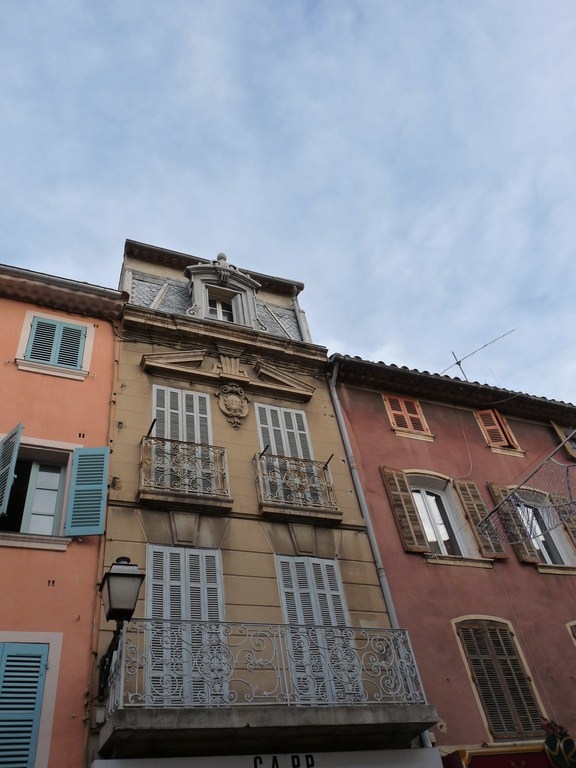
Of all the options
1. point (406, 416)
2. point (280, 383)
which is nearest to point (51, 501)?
point (280, 383)

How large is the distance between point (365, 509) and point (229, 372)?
3.91 meters

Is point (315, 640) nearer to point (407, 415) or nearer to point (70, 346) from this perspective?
point (407, 415)

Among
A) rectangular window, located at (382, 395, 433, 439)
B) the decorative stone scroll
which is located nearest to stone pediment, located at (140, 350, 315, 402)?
the decorative stone scroll

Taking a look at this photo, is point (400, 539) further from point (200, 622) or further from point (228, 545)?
point (200, 622)

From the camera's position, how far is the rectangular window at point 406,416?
13680 mm

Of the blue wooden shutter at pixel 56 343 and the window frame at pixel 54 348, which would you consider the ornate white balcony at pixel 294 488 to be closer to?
the window frame at pixel 54 348

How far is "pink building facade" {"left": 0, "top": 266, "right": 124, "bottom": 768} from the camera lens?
7426mm

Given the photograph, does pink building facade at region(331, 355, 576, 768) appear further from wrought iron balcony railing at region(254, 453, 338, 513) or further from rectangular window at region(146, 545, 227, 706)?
rectangular window at region(146, 545, 227, 706)

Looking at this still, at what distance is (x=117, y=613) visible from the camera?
7176 millimetres

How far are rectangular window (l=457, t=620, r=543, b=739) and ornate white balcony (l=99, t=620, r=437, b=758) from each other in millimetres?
1955

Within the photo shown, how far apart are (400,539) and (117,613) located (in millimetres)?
5809

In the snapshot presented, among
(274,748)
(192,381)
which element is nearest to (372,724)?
(274,748)

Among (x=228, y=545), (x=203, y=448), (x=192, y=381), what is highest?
(x=192, y=381)

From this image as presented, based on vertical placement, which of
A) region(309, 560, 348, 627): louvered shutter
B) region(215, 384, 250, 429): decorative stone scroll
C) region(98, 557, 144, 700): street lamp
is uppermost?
region(215, 384, 250, 429): decorative stone scroll
